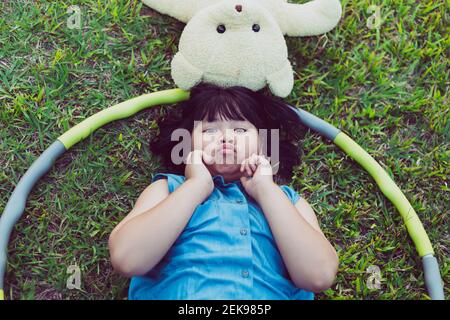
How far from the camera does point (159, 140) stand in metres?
2.04

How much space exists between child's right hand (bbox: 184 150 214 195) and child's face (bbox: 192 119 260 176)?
0.07 feet

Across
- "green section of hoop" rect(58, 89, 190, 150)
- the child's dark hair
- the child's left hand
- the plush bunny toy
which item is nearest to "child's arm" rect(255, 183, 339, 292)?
the child's left hand

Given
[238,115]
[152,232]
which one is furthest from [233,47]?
[152,232]

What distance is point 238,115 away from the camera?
1.86m

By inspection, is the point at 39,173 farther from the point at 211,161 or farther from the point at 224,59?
the point at 224,59

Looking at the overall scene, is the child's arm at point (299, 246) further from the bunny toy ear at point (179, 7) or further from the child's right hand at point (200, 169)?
the bunny toy ear at point (179, 7)

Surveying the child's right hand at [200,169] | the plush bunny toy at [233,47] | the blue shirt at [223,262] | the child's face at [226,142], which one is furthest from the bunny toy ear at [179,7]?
the blue shirt at [223,262]

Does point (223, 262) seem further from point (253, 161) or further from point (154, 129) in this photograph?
point (154, 129)

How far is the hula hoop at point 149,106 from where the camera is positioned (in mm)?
1881

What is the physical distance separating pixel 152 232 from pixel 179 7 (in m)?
0.89

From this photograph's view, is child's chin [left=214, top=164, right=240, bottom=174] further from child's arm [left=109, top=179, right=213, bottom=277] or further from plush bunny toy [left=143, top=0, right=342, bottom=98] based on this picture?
plush bunny toy [left=143, top=0, right=342, bottom=98]

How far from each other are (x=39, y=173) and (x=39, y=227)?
0.19 m

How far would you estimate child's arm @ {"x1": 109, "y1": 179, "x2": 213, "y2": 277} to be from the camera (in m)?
1.64
